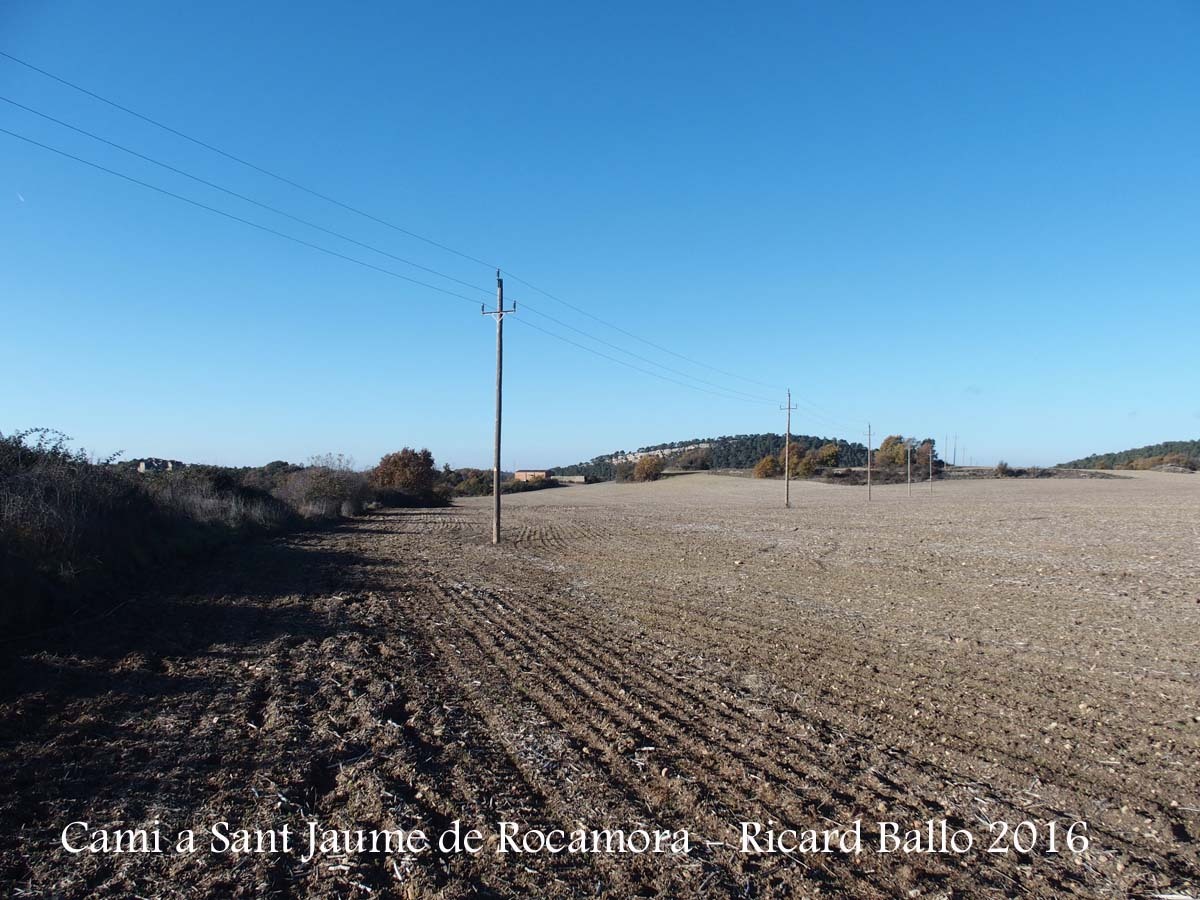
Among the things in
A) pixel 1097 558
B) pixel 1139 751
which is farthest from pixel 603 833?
pixel 1097 558

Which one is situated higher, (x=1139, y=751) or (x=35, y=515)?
(x=35, y=515)

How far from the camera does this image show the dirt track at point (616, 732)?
3.81m

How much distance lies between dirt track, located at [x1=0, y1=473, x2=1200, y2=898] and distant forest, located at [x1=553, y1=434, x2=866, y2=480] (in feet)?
381

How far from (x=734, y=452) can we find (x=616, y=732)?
169 metres

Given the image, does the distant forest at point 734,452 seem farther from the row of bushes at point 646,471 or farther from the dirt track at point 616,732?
the dirt track at point 616,732

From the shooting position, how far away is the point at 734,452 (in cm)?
17100

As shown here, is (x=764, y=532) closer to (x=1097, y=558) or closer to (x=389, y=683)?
(x=1097, y=558)

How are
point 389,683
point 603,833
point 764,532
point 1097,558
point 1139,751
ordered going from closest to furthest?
point 603,833 < point 1139,751 < point 389,683 < point 1097,558 < point 764,532

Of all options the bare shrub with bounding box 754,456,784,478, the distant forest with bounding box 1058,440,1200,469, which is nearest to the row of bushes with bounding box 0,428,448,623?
the bare shrub with bounding box 754,456,784,478

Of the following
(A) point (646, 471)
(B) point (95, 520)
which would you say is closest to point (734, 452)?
(A) point (646, 471)

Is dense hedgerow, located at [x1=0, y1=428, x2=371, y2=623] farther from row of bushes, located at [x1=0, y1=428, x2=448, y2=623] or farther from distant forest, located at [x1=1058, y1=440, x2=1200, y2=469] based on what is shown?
distant forest, located at [x1=1058, y1=440, x2=1200, y2=469]

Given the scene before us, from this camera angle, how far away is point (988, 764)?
17.1 ft

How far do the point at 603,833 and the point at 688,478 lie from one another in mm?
92665

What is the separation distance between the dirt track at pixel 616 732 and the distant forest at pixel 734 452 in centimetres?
11622
